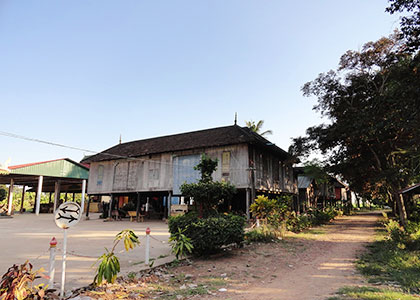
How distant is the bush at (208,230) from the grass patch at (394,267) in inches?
139

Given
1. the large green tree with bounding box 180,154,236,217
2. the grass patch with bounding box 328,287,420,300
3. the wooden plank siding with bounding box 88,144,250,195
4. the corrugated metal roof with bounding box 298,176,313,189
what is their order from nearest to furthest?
the grass patch with bounding box 328,287,420,300
the large green tree with bounding box 180,154,236,217
the wooden plank siding with bounding box 88,144,250,195
the corrugated metal roof with bounding box 298,176,313,189

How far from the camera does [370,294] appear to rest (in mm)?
4922

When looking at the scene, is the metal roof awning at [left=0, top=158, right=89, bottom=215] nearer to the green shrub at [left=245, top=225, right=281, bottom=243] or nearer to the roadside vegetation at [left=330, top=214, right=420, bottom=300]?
the green shrub at [left=245, top=225, right=281, bottom=243]

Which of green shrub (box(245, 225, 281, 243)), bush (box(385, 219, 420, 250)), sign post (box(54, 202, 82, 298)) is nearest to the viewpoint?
sign post (box(54, 202, 82, 298))

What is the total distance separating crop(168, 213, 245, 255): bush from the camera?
793cm

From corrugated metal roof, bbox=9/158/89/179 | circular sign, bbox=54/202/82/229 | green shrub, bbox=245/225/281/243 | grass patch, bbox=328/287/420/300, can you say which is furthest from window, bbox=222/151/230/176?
corrugated metal roof, bbox=9/158/89/179

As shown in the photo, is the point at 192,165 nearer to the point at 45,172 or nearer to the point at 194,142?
the point at 194,142

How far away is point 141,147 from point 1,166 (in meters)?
9.68

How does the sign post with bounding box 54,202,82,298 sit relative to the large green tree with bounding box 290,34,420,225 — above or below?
below

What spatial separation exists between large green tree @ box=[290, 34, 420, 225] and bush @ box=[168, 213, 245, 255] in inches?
277

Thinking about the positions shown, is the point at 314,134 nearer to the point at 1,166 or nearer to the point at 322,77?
the point at 322,77

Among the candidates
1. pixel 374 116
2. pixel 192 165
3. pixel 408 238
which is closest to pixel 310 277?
pixel 408 238

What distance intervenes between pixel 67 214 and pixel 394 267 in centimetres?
812

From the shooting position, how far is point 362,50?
14125mm
